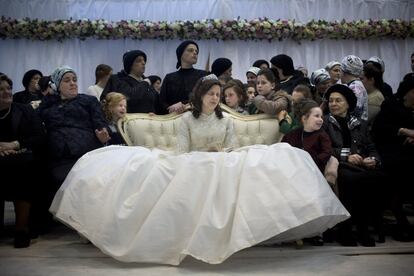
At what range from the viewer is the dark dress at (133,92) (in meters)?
6.03

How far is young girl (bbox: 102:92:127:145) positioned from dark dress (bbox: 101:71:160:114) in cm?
48

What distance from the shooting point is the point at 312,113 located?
15.6 feet

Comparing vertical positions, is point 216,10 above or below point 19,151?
above

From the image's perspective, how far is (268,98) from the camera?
540 cm

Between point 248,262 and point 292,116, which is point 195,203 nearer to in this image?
point 248,262

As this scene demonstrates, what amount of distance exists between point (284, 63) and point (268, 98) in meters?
0.82

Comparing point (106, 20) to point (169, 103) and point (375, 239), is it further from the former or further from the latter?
point (375, 239)

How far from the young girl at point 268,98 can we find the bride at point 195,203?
0.90m

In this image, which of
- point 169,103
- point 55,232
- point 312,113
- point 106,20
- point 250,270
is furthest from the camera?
point 106,20

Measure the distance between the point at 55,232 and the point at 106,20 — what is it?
4.62m

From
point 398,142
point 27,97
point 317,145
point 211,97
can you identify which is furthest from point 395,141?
point 27,97

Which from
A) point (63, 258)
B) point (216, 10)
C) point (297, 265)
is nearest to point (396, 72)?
point (216, 10)

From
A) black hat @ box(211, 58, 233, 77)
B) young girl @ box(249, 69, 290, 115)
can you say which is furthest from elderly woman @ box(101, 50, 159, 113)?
young girl @ box(249, 69, 290, 115)

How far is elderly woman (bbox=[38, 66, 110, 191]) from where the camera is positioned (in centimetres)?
517
